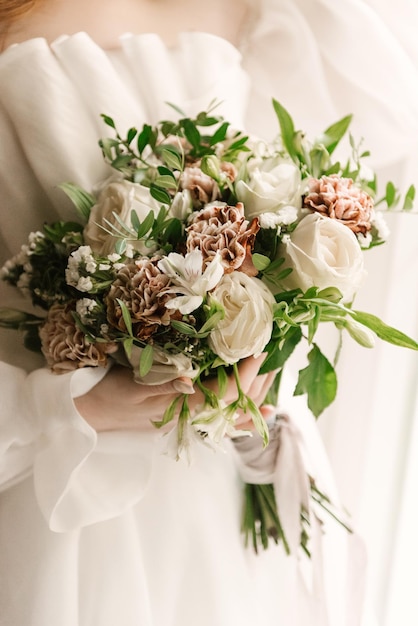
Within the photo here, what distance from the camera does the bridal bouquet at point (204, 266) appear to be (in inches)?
27.2

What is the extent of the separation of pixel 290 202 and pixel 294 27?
0.47m

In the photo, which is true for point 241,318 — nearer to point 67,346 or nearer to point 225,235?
point 225,235

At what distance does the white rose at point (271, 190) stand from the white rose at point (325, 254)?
1.7 inches

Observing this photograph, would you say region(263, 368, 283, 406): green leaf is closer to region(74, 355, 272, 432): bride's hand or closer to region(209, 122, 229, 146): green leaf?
region(74, 355, 272, 432): bride's hand

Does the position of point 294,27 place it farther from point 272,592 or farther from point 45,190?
point 272,592

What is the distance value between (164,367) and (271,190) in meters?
0.22

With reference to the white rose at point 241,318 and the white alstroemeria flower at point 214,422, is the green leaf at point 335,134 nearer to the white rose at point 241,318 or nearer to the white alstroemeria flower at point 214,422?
the white rose at point 241,318

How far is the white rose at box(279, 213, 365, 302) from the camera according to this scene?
0.71 metres

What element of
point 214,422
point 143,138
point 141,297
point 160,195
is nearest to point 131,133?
point 143,138

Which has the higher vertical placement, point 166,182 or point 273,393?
point 166,182

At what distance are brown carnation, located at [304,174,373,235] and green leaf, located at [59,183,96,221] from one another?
26 cm

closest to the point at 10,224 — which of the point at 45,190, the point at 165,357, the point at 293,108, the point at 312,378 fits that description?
the point at 45,190

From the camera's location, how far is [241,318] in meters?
0.68

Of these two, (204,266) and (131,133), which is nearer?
(204,266)
